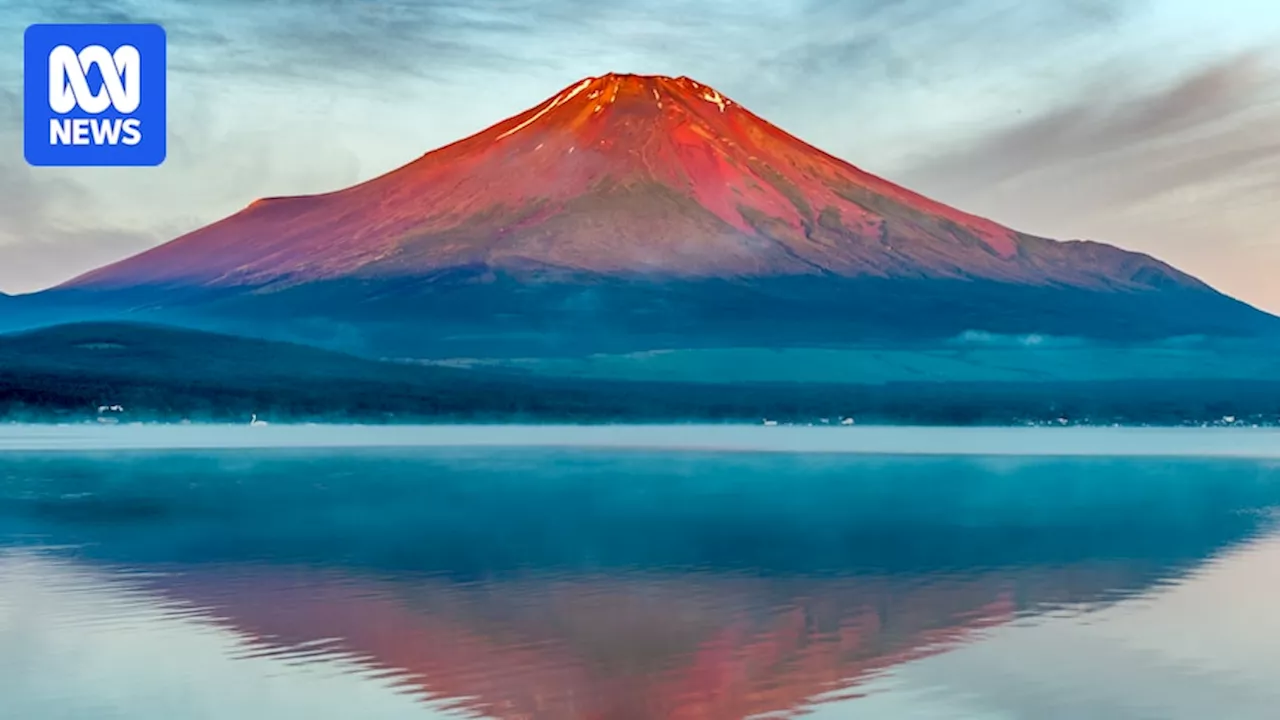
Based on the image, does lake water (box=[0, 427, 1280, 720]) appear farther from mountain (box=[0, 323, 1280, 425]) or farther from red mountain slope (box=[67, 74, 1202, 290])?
red mountain slope (box=[67, 74, 1202, 290])

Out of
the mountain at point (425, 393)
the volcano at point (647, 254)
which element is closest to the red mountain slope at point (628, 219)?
the volcano at point (647, 254)

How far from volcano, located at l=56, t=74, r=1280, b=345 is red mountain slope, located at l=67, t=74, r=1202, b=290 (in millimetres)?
203

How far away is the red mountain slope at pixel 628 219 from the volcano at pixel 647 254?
0.20 metres

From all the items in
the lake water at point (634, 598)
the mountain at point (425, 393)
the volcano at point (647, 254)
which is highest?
the volcano at point (647, 254)

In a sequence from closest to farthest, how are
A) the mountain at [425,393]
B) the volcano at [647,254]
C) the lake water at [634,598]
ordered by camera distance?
the lake water at [634,598]
the mountain at [425,393]
the volcano at [647,254]

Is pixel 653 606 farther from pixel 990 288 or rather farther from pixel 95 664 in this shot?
pixel 990 288

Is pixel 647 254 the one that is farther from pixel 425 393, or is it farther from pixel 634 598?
pixel 634 598

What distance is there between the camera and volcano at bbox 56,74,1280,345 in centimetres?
12538

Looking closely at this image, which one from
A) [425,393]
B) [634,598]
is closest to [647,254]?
[425,393]

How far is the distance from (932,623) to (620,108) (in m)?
136

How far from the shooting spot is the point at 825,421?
79188mm

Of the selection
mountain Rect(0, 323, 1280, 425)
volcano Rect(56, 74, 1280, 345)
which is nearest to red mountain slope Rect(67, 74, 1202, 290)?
volcano Rect(56, 74, 1280, 345)

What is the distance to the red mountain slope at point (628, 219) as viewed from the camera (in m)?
132

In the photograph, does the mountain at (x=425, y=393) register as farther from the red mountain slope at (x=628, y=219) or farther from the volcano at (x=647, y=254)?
the red mountain slope at (x=628, y=219)
